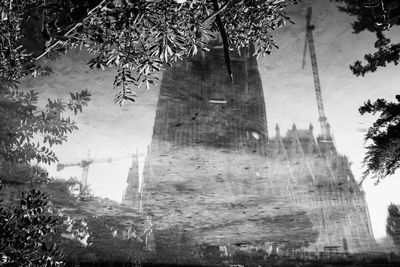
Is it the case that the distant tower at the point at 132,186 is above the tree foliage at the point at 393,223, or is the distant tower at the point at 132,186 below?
above

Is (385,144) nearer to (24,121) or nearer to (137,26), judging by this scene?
(137,26)

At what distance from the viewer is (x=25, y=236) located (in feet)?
7.26

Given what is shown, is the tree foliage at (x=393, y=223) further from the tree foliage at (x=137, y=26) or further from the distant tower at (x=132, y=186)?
the tree foliage at (x=137, y=26)


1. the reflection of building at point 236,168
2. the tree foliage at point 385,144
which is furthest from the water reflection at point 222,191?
the tree foliage at point 385,144

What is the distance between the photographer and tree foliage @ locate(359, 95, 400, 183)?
265cm

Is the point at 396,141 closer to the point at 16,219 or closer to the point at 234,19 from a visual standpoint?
the point at 234,19

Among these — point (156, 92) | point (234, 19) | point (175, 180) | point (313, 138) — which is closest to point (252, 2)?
point (234, 19)

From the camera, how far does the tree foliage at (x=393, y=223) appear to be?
26.6ft

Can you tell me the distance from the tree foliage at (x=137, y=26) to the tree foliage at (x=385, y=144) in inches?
61.3

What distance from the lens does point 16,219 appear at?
90.6 inches

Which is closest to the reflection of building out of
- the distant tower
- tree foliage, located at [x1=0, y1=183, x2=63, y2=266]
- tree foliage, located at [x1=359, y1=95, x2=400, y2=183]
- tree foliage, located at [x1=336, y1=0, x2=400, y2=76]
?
the distant tower

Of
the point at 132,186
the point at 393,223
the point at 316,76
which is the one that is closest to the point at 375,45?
the point at 316,76

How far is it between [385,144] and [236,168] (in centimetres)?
385

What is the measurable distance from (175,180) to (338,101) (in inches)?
165
